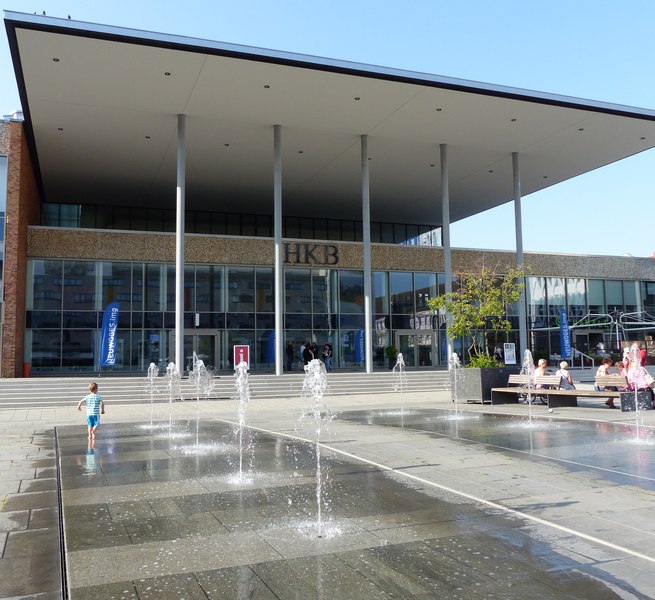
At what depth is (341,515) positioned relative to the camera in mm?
5926

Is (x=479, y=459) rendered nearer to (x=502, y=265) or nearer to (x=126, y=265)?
(x=126, y=265)

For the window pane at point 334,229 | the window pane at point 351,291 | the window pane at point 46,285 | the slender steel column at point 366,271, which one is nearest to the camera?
the slender steel column at point 366,271

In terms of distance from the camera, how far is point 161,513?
6137 mm

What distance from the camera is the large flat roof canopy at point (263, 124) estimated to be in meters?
20.9

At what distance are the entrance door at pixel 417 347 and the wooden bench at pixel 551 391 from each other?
15.7m

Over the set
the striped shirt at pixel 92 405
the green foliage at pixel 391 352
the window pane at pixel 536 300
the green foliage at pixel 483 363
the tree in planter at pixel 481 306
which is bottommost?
the striped shirt at pixel 92 405

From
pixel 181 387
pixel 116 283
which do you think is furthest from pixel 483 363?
pixel 116 283

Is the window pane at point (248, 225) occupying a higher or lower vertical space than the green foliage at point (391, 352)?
higher

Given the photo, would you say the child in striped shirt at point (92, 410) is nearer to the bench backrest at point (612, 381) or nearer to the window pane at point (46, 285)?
the bench backrest at point (612, 381)

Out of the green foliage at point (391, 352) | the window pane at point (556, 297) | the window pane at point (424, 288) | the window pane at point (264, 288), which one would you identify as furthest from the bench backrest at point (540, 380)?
the window pane at point (556, 297)

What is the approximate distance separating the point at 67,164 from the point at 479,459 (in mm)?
28932

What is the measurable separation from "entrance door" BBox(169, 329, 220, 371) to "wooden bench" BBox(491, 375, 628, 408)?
16.8m

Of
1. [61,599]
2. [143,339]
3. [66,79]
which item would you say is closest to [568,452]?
[61,599]

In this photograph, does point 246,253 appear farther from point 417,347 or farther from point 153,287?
point 417,347
